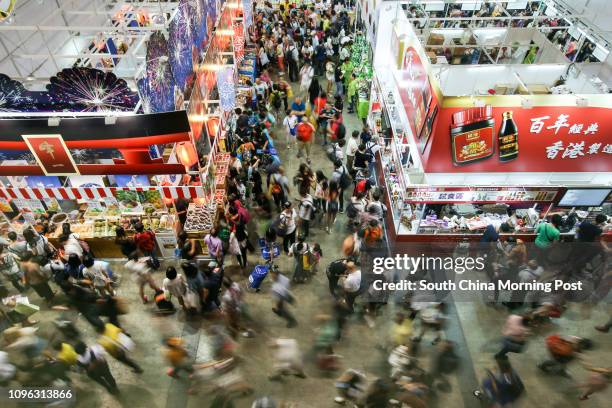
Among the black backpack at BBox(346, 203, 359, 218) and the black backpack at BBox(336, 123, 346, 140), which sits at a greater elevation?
the black backpack at BBox(336, 123, 346, 140)

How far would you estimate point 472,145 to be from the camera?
7.30 m

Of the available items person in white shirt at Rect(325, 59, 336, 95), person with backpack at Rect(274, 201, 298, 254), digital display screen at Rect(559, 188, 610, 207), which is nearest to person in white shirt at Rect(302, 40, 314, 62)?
person in white shirt at Rect(325, 59, 336, 95)

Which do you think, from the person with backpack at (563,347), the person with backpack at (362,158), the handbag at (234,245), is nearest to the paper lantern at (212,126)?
the handbag at (234,245)

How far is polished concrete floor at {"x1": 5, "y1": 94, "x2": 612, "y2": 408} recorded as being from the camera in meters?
6.13

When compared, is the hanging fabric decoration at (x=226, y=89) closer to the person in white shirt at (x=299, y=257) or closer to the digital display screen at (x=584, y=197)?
the person in white shirt at (x=299, y=257)

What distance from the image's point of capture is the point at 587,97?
6859 mm

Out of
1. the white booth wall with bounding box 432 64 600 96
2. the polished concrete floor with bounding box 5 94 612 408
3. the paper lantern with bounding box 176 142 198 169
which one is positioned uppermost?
the white booth wall with bounding box 432 64 600 96

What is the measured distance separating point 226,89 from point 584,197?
339 inches

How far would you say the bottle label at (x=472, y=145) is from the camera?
7.20 metres

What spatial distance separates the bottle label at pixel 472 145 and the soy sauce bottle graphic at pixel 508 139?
18 cm

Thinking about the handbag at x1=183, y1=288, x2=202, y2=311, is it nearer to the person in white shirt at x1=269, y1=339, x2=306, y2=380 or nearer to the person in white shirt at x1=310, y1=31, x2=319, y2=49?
the person in white shirt at x1=269, y1=339, x2=306, y2=380

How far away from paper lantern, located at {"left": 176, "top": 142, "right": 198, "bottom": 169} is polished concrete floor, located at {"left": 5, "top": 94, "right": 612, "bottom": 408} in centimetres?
242

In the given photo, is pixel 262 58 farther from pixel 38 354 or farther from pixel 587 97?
pixel 38 354

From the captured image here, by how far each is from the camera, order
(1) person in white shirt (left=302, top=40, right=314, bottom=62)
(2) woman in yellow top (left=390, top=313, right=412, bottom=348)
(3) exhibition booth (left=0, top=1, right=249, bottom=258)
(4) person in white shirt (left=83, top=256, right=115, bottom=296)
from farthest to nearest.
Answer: (1) person in white shirt (left=302, top=40, right=314, bottom=62) < (3) exhibition booth (left=0, top=1, right=249, bottom=258) < (4) person in white shirt (left=83, top=256, right=115, bottom=296) < (2) woman in yellow top (left=390, top=313, right=412, bottom=348)
